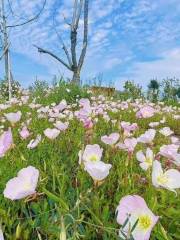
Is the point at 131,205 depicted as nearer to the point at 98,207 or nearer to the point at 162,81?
the point at 98,207

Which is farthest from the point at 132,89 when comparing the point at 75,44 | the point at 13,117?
the point at 13,117

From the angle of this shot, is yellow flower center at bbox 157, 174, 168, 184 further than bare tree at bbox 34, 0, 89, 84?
No

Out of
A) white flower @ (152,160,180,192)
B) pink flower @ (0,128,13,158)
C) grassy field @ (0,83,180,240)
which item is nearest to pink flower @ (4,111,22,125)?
grassy field @ (0,83,180,240)

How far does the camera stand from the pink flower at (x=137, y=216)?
1.47m

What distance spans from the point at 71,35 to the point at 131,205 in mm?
16183

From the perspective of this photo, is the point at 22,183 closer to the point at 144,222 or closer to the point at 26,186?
the point at 26,186

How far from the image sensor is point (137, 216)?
4.93 feet

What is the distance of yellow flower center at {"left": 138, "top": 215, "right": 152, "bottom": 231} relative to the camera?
4.96 feet

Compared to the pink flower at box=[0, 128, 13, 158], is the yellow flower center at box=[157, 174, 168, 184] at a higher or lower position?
lower

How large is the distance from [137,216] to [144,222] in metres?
0.05

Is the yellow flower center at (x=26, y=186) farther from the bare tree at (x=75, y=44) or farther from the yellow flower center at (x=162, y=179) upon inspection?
the bare tree at (x=75, y=44)

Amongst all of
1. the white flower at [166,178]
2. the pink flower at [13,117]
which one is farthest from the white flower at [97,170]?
the pink flower at [13,117]

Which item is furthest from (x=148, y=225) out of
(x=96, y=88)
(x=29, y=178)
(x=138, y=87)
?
(x=138, y=87)

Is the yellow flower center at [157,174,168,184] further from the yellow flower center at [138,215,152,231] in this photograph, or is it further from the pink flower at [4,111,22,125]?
the pink flower at [4,111,22,125]
